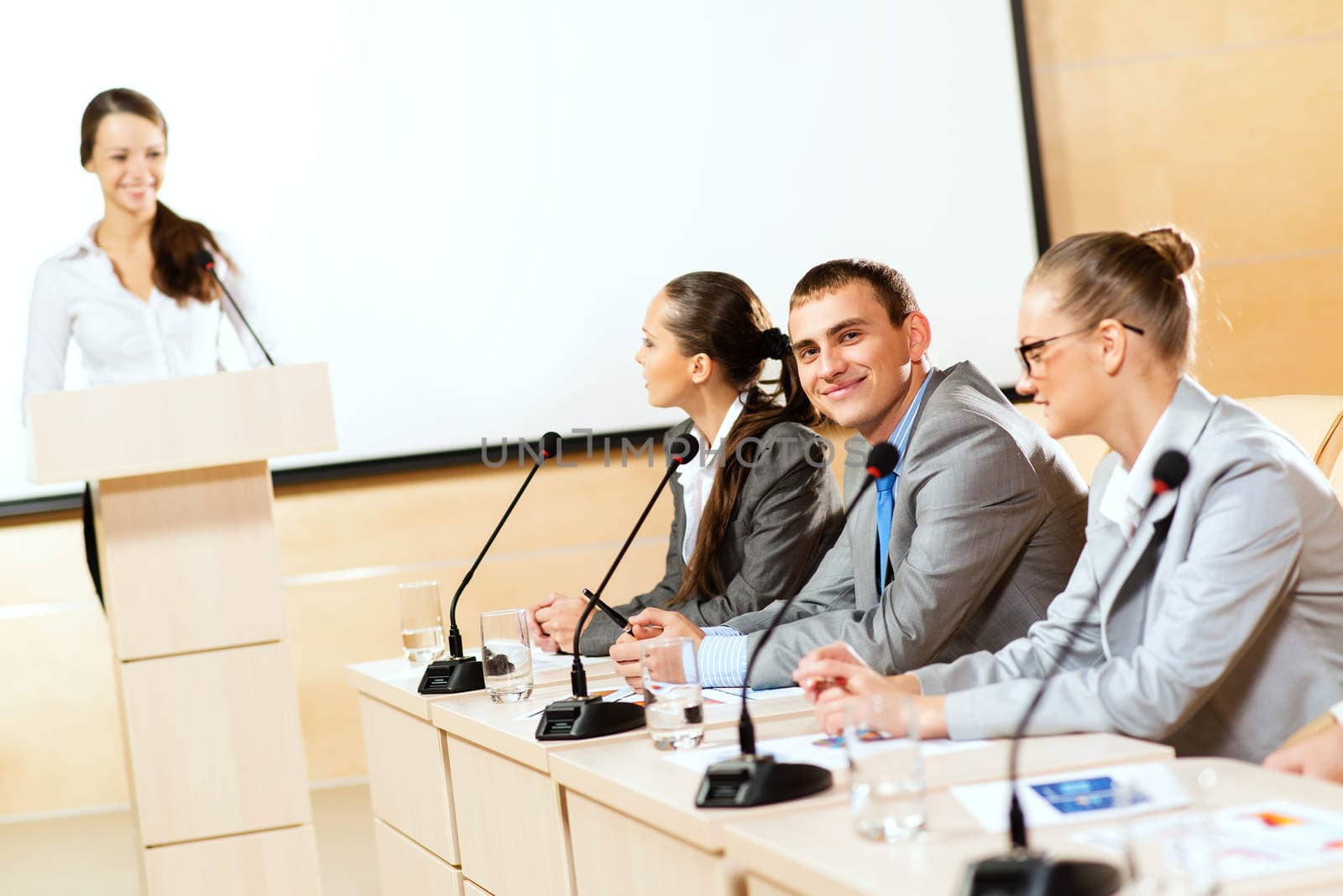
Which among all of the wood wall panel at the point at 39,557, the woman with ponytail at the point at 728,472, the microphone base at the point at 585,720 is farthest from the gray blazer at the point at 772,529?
the wood wall panel at the point at 39,557

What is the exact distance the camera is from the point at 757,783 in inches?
56.1

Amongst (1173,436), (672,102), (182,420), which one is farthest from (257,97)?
(1173,436)

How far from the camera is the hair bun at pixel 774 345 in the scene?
3125 mm

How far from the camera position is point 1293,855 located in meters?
1.10

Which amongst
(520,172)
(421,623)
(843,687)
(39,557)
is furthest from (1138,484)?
(39,557)

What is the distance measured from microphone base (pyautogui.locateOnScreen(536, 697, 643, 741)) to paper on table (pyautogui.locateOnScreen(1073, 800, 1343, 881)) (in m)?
0.81

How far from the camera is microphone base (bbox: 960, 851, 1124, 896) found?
104 cm

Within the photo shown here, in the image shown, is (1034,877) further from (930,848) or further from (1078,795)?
(1078,795)

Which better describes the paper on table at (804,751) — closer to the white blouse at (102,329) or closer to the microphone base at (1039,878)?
the microphone base at (1039,878)

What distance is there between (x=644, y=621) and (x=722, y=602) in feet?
1.43

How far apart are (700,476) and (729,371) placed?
24cm

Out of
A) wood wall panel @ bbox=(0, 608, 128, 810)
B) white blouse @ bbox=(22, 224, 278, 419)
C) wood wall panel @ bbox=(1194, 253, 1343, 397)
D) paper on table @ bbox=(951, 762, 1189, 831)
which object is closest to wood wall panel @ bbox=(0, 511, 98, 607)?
wood wall panel @ bbox=(0, 608, 128, 810)

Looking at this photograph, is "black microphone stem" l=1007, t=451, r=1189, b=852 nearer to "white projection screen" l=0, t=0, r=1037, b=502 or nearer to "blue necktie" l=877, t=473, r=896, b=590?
"blue necktie" l=877, t=473, r=896, b=590

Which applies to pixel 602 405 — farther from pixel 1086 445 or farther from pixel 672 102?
pixel 1086 445
